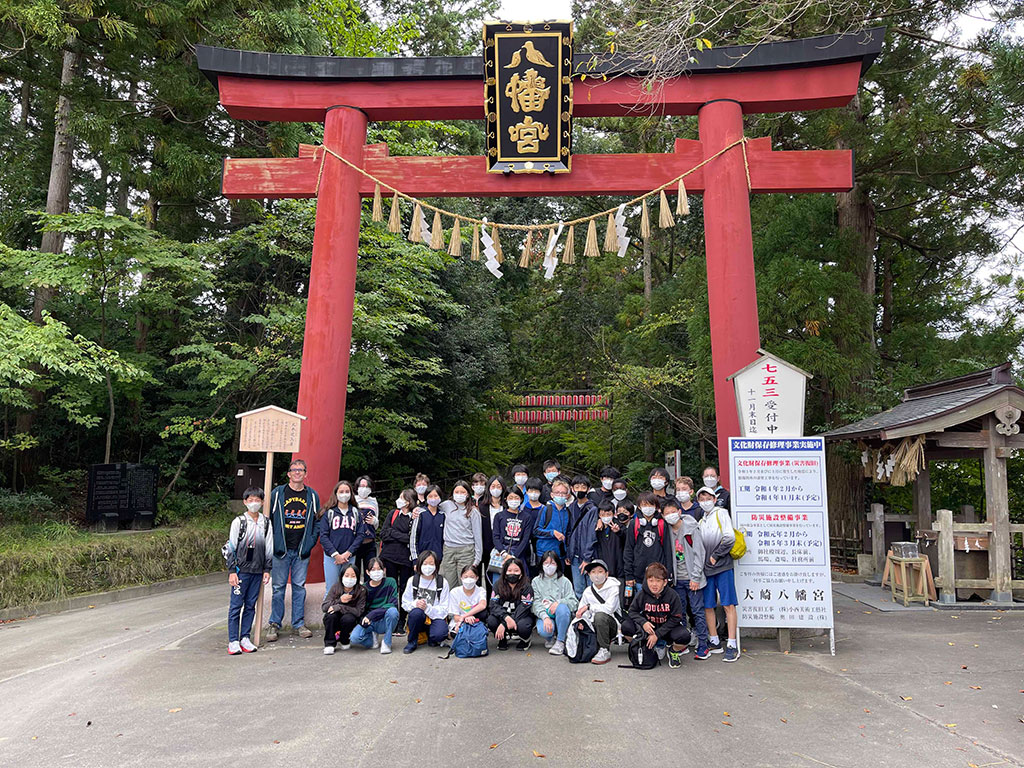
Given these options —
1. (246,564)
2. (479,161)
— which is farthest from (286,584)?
(479,161)

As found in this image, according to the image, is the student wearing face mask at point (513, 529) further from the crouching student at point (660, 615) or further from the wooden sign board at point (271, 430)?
the wooden sign board at point (271, 430)

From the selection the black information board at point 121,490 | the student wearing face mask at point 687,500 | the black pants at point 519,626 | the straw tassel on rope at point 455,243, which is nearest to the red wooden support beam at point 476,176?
the straw tassel on rope at point 455,243

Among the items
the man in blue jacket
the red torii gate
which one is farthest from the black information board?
the man in blue jacket

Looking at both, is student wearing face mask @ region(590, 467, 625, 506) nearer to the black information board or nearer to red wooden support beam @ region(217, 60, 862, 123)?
red wooden support beam @ region(217, 60, 862, 123)

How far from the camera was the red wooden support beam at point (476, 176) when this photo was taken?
27.5 feet

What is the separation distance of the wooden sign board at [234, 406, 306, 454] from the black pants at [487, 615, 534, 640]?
8.94 feet

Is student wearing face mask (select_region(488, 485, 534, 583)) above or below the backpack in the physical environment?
above

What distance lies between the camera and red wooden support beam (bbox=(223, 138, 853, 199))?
8383 mm

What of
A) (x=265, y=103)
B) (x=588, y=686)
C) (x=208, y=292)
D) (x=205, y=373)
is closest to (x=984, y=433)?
(x=588, y=686)

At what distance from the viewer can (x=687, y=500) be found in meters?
6.71

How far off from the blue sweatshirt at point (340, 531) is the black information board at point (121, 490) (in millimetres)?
7145

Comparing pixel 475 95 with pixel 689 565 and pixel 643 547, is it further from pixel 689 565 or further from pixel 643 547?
pixel 689 565

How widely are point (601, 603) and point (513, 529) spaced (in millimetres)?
1201

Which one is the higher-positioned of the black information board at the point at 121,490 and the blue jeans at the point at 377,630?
the black information board at the point at 121,490
